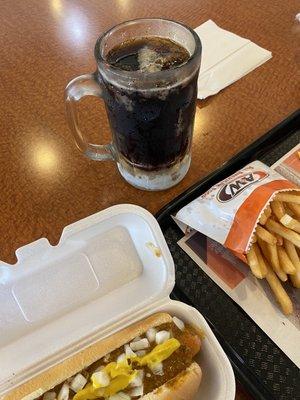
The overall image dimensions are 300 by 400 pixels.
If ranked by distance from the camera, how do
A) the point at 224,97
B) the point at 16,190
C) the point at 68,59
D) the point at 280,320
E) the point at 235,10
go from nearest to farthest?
the point at 280,320 → the point at 16,190 → the point at 224,97 → the point at 68,59 → the point at 235,10

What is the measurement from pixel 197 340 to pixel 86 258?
0.94ft

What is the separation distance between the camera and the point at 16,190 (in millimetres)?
1124

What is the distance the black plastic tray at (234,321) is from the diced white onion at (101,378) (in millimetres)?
224

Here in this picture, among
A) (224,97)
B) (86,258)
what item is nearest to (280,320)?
(86,258)

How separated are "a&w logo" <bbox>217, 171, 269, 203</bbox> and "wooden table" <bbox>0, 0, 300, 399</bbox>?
14 centimetres

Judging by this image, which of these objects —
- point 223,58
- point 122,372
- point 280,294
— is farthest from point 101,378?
point 223,58

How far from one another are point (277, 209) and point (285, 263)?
0.41 feet

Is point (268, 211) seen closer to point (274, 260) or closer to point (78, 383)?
point (274, 260)

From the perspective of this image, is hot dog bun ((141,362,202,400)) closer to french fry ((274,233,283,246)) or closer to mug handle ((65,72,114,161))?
french fry ((274,233,283,246))

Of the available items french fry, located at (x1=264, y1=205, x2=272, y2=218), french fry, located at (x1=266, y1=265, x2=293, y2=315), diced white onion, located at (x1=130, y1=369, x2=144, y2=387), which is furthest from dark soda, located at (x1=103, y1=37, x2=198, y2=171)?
diced white onion, located at (x1=130, y1=369, x2=144, y2=387)

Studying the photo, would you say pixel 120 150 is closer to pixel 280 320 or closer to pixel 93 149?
pixel 93 149

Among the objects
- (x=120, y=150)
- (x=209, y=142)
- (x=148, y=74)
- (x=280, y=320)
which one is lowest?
(x=280, y=320)

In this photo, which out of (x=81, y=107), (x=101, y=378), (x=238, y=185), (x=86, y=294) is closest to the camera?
(x=101, y=378)

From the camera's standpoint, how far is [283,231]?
89 cm
